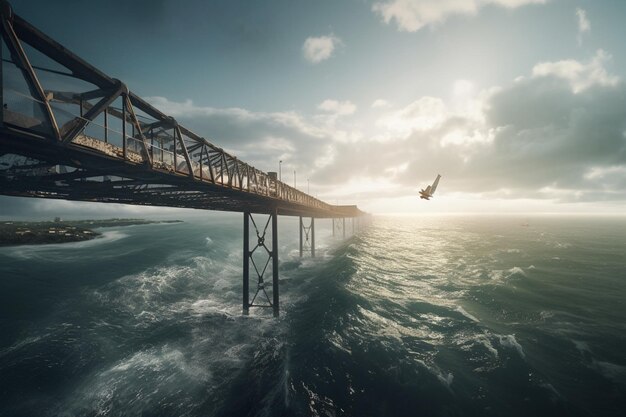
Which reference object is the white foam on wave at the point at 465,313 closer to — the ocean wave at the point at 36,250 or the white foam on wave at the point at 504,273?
the white foam on wave at the point at 504,273

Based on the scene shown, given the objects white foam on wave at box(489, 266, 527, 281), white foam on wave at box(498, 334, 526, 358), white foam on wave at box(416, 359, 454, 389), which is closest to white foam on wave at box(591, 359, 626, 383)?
white foam on wave at box(498, 334, 526, 358)

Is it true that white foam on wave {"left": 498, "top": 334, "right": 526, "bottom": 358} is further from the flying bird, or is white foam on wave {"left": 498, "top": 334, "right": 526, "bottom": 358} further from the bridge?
the bridge

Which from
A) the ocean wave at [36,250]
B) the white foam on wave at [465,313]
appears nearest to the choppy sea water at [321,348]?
the white foam on wave at [465,313]

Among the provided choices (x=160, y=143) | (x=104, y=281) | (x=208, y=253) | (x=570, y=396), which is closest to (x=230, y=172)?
(x=160, y=143)

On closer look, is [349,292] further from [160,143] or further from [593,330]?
[160,143]

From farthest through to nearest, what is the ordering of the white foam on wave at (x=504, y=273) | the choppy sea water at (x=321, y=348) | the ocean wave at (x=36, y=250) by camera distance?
the ocean wave at (x=36, y=250)
the white foam on wave at (x=504, y=273)
the choppy sea water at (x=321, y=348)

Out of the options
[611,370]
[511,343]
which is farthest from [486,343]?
[611,370]
